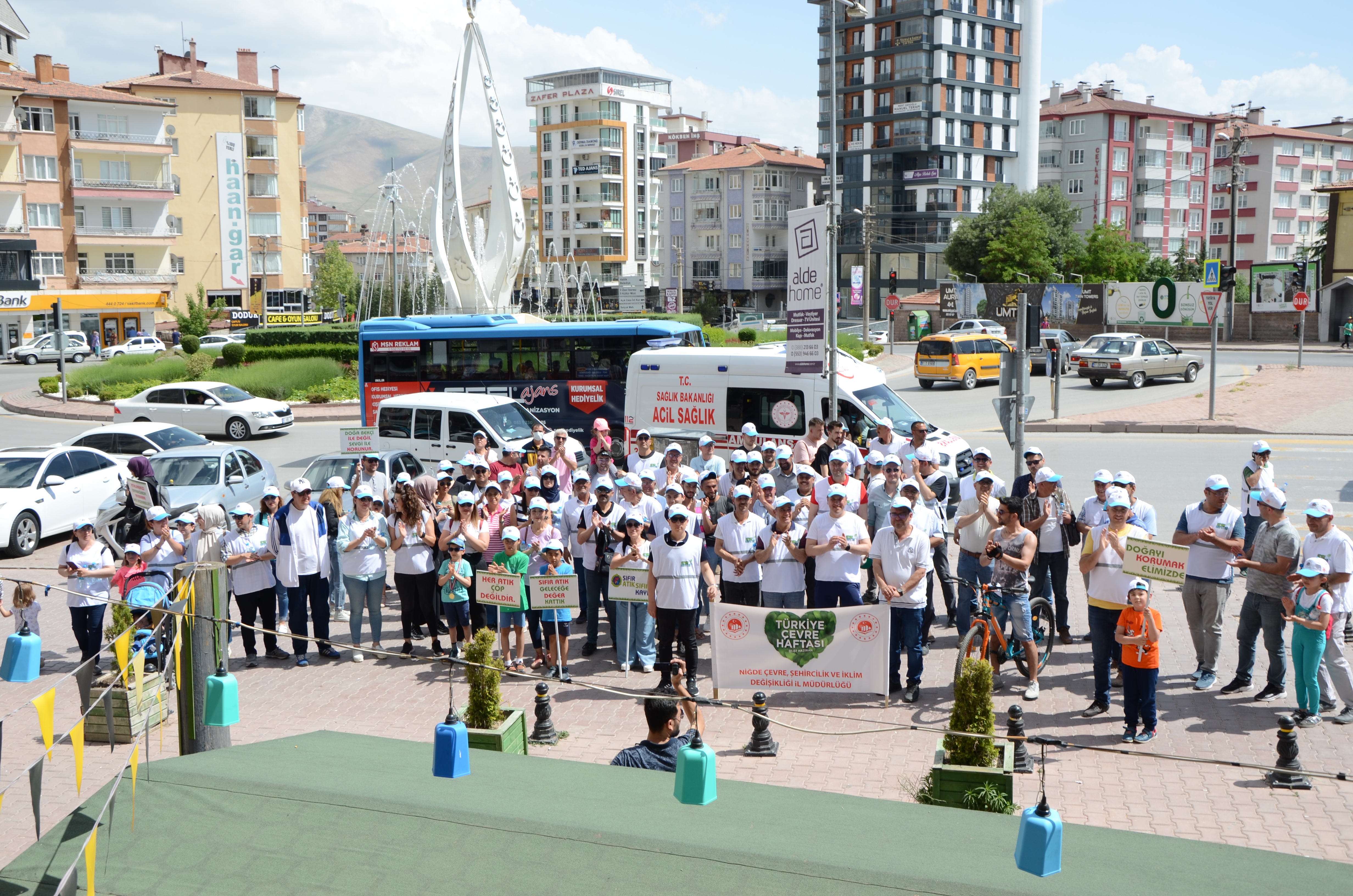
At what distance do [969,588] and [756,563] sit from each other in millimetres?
2025

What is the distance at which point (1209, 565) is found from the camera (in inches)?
382

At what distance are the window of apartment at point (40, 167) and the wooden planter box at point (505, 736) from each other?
7121 cm

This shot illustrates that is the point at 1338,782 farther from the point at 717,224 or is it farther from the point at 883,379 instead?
the point at 717,224

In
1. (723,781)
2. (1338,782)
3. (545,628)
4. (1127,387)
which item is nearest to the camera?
(723,781)

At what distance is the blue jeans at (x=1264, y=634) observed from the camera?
9.20m

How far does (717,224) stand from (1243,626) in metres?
91.0

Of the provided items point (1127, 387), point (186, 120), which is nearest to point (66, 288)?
point (186, 120)

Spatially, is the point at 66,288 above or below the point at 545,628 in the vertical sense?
above

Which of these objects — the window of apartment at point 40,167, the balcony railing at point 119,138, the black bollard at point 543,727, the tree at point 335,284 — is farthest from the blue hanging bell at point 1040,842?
the tree at point 335,284

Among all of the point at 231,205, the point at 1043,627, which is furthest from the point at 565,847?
the point at 231,205

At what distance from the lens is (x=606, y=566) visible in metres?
11.4

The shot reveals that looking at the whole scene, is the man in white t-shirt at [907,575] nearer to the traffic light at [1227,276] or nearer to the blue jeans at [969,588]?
the blue jeans at [969,588]

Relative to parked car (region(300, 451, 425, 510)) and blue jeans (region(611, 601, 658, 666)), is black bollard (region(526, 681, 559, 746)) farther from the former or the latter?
parked car (region(300, 451, 425, 510))

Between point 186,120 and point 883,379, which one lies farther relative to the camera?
point 186,120
